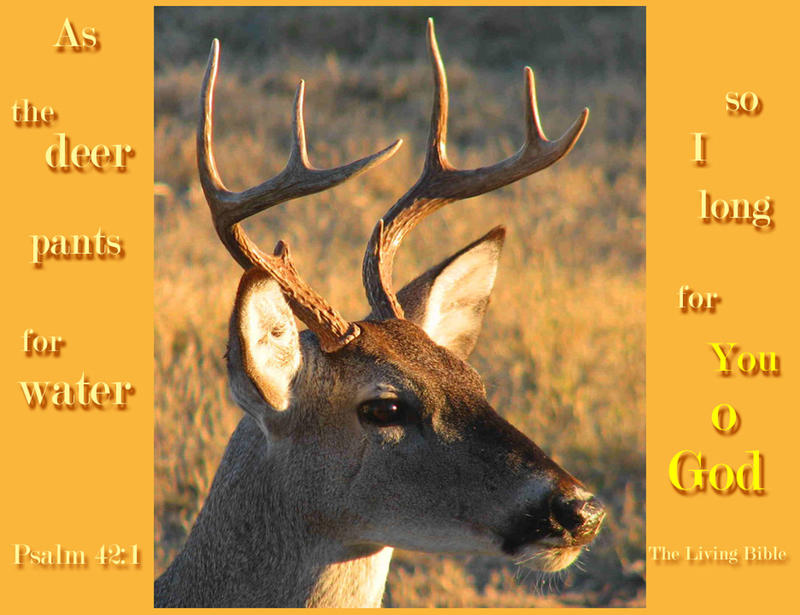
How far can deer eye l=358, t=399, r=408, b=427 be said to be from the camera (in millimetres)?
3504

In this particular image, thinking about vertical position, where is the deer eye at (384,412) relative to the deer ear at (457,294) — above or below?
below

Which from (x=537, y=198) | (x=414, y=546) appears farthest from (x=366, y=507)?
(x=537, y=198)

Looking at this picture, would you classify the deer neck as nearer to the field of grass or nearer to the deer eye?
the deer eye

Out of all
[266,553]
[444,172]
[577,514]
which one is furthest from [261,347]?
[444,172]

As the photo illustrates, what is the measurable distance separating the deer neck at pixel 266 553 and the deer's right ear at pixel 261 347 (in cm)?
22

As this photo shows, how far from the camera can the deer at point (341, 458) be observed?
3.32 metres

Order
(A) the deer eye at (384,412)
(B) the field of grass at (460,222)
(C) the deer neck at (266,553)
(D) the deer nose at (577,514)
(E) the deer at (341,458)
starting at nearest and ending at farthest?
(D) the deer nose at (577,514)
(E) the deer at (341,458)
(A) the deer eye at (384,412)
(C) the deer neck at (266,553)
(B) the field of grass at (460,222)

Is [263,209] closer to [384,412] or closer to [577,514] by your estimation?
[384,412]

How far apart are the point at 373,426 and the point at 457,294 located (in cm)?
88

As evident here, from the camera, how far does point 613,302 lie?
925 centimetres

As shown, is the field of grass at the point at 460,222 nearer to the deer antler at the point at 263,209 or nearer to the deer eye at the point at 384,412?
the deer eye at the point at 384,412

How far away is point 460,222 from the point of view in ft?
37.5

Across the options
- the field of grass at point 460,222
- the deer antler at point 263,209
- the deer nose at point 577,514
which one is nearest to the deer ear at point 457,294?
the deer antler at point 263,209

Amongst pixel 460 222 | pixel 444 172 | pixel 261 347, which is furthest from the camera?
pixel 460 222
